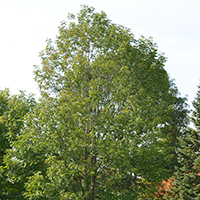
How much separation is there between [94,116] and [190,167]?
1358 centimetres

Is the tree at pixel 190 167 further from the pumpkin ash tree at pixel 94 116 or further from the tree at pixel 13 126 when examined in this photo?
the tree at pixel 13 126

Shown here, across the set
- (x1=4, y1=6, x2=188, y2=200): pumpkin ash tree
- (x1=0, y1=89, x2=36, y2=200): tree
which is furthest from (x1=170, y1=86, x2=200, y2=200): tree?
(x1=0, y1=89, x2=36, y2=200): tree

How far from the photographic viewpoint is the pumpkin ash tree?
16047 millimetres

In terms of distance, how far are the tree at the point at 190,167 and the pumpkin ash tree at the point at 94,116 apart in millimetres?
7722

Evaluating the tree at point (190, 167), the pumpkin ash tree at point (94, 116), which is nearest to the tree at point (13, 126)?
the pumpkin ash tree at point (94, 116)

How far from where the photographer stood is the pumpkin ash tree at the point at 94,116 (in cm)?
1605

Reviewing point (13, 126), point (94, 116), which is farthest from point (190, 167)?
point (13, 126)

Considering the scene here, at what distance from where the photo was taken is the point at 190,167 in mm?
27812

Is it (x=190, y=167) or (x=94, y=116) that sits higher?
(x=190, y=167)

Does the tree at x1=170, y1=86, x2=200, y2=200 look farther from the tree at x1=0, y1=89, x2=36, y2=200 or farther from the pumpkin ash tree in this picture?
the tree at x1=0, y1=89, x2=36, y2=200

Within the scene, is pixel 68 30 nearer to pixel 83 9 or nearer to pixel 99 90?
pixel 83 9

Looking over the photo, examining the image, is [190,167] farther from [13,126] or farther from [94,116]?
[13,126]

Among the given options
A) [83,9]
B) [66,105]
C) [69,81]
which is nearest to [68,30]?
[83,9]

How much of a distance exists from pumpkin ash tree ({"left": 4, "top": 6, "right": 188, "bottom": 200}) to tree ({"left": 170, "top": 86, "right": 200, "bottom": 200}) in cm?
772
